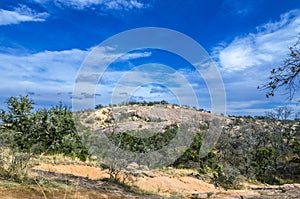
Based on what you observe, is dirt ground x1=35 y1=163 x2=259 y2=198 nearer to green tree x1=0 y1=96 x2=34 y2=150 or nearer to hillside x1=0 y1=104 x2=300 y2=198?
hillside x1=0 y1=104 x2=300 y2=198

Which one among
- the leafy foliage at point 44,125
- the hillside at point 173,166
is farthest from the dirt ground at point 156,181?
the leafy foliage at point 44,125

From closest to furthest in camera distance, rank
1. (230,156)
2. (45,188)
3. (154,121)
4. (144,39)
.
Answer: (45,188), (144,39), (230,156), (154,121)

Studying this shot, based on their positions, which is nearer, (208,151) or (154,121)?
(208,151)

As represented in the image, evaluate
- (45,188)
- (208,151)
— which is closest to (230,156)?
(208,151)

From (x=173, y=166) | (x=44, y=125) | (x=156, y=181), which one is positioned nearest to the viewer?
(x=156, y=181)

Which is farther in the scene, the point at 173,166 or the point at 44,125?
the point at 173,166

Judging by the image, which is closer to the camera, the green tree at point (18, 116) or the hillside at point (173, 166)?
the hillside at point (173, 166)

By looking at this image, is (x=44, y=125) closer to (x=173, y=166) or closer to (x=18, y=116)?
(x=18, y=116)

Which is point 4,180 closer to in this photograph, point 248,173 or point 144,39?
point 144,39

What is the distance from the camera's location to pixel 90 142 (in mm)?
18312

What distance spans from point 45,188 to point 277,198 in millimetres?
7297

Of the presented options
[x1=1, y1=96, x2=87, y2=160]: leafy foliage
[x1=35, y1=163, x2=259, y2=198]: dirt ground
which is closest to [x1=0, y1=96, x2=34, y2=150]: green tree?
[x1=1, y1=96, x2=87, y2=160]: leafy foliage

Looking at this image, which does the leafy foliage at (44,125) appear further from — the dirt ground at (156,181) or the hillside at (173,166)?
the dirt ground at (156,181)

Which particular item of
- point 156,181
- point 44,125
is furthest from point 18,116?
point 156,181
